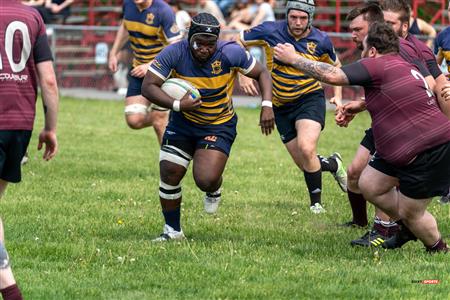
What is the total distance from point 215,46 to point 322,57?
227cm

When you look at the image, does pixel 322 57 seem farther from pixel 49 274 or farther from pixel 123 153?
pixel 123 153

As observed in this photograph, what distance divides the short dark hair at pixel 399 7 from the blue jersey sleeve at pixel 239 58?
3.99 feet

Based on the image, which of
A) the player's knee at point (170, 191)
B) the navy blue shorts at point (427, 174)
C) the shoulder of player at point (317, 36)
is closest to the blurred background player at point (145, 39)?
the shoulder of player at point (317, 36)

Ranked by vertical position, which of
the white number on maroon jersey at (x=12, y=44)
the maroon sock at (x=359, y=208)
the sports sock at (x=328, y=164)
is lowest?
the sports sock at (x=328, y=164)

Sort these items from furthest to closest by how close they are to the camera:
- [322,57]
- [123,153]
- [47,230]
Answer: [123,153], [322,57], [47,230]

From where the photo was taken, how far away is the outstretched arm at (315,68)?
7.64 meters

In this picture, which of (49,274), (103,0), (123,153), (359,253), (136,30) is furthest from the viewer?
(103,0)

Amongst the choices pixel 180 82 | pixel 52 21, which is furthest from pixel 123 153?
pixel 52 21

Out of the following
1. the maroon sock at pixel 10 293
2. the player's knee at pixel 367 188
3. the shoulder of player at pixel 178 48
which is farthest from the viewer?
the shoulder of player at pixel 178 48

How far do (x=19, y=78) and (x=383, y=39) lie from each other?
2747mm

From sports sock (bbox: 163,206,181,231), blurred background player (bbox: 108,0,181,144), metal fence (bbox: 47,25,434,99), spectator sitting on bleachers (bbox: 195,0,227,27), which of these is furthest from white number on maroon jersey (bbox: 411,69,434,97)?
metal fence (bbox: 47,25,434,99)

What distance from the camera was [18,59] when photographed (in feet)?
21.5

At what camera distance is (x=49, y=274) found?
7.49 meters

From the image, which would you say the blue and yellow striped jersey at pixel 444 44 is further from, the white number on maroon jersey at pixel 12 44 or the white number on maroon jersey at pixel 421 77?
the white number on maroon jersey at pixel 12 44
